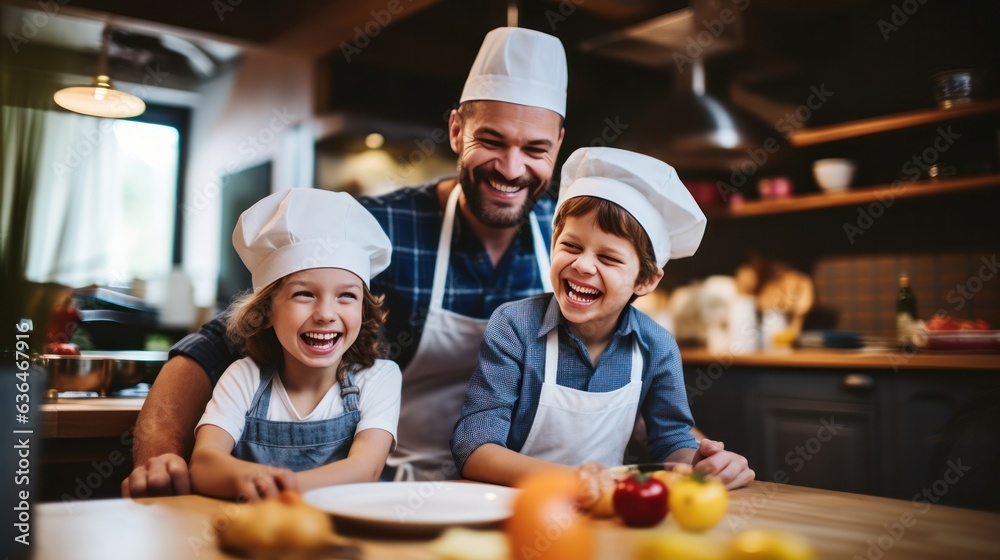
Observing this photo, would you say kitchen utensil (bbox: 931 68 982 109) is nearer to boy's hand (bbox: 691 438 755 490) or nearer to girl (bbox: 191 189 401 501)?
boy's hand (bbox: 691 438 755 490)

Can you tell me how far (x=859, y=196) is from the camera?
10.1 feet

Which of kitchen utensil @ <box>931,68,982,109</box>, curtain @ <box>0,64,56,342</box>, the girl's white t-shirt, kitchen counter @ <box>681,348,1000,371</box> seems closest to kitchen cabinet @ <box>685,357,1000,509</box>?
kitchen counter @ <box>681,348,1000,371</box>

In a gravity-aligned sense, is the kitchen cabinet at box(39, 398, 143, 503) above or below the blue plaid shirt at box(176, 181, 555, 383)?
below

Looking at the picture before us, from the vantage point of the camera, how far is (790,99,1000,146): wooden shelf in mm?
2766

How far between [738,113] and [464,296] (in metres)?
2.24

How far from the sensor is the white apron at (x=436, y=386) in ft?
5.07

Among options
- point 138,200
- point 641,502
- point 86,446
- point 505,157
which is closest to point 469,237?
point 505,157

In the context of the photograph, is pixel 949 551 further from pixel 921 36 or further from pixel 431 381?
pixel 921 36

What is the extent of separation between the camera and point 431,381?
5.20 ft

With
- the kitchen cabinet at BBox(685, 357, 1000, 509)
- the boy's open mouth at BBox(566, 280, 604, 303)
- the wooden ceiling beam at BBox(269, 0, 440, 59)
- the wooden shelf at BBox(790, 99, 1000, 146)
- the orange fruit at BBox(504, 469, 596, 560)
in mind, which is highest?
the wooden ceiling beam at BBox(269, 0, 440, 59)

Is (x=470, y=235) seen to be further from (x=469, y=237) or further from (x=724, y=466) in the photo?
(x=724, y=466)

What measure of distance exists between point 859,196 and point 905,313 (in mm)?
491

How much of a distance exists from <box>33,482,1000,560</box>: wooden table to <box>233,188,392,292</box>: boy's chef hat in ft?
1.20

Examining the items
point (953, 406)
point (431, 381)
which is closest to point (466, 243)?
point (431, 381)
